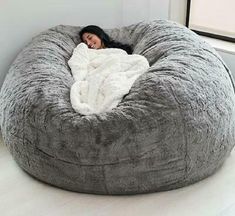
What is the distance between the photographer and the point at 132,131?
1706 millimetres

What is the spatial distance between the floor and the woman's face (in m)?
1.02

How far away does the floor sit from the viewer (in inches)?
67.4

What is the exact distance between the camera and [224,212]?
171 cm

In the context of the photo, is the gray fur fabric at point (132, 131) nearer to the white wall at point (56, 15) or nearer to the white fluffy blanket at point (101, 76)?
the white fluffy blanket at point (101, 76)

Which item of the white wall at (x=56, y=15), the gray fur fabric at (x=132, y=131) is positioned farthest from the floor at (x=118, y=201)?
the white wall at (x=56, y=15)

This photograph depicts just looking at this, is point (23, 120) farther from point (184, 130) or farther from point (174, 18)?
point (174, 18)

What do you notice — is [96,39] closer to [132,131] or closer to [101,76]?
[101,76]

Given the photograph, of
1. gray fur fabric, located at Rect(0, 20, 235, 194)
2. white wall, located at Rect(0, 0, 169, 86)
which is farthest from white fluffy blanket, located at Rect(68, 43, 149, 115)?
white wall, located at Rect(0, 0, 169, 86)

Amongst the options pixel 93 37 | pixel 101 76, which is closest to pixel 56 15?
pixel 93 37

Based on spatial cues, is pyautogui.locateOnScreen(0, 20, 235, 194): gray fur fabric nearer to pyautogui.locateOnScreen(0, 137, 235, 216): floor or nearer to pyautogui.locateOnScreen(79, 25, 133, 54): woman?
pyautogui.locateOnScreen(0, 137, 235, 216): floor

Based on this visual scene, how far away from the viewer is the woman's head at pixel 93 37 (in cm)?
259

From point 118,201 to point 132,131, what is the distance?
332 mm

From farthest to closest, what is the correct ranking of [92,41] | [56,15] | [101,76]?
[56,15]
[92,41]
[101,76]

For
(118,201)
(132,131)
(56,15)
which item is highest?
(56,15)
